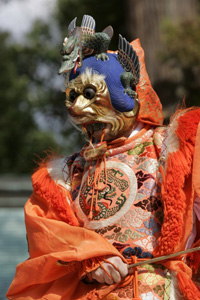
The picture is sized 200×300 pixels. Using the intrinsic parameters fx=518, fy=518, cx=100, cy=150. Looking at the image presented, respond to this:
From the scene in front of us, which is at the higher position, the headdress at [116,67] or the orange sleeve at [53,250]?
the headdress at [116,67]

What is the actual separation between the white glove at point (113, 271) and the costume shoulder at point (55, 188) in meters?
0.22

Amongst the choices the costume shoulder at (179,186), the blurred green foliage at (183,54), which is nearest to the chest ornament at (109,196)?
the costume shoulder at (179,186)

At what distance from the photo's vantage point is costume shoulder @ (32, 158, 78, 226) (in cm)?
197

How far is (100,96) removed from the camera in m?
1.92

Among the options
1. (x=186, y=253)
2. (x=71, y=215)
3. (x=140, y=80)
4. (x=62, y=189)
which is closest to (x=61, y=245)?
(x=71, y=215)

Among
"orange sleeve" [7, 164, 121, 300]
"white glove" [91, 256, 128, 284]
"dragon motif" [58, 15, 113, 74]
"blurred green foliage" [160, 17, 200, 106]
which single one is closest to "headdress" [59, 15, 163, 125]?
"dragon motif" [58, 15, 113, 74]

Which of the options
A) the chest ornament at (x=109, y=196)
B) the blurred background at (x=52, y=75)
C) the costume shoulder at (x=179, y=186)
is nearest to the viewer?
the costume shoulder at (x=179, y=186)

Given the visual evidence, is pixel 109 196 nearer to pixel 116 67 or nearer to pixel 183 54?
pixel 116 67

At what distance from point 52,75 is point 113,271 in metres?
11.4

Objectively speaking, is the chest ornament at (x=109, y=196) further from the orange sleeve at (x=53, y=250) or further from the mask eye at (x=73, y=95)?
the mask eye at (x=73, y=95)

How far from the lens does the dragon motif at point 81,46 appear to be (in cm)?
195

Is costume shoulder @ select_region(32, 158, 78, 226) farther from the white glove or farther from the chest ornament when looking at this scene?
the white glove

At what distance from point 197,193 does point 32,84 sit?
A: 12.3 m

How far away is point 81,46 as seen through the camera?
197cm
